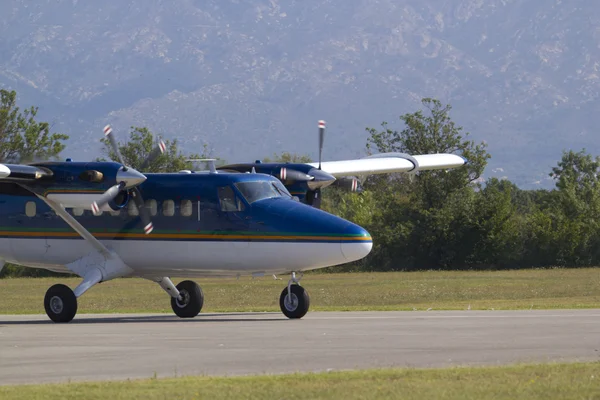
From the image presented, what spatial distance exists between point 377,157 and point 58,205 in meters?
12.5

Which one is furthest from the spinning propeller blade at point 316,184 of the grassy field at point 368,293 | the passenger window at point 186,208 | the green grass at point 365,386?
the green grass at point 365,386

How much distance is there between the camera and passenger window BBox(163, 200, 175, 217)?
982 inches

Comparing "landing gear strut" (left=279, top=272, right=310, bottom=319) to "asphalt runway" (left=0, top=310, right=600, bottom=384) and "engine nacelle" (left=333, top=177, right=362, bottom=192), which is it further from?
"engine nacelle" (left=333, top=177, right=362, bottom=192)

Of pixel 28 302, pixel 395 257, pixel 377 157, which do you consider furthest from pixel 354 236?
pixel 395 257

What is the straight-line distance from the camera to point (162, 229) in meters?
25.0

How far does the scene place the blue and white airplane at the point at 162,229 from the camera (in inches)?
921

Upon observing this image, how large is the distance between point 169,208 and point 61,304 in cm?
303

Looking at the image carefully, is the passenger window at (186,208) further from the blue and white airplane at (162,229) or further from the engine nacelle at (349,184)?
the engine nacelle at (349,184)

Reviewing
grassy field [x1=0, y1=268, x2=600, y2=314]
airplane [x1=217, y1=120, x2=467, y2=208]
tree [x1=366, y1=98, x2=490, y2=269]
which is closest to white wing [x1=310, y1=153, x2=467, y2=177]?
airplane [x1=217, y1=120, x2=467, y2=208]

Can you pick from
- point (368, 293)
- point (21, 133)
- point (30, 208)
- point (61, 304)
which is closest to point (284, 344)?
point (61, 304)

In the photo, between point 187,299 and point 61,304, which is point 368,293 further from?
point 61,304

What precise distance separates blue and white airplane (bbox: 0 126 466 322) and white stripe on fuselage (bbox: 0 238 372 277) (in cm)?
2

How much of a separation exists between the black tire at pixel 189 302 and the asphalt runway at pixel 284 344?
2441mm

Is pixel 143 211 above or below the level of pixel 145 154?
below
